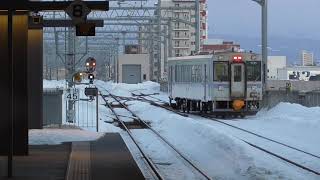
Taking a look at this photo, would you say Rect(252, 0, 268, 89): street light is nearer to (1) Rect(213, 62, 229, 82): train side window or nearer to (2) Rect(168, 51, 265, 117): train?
(2) Rect(168, 51, 265, 117): train

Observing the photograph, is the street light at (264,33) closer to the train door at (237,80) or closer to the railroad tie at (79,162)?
the train door at (237,80)

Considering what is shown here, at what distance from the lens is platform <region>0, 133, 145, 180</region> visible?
512 inches

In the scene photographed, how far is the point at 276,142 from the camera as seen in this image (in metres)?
21.2

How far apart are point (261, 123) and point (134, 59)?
94490 mm

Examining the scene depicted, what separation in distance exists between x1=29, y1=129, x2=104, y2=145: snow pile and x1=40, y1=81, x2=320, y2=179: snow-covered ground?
0.10 m

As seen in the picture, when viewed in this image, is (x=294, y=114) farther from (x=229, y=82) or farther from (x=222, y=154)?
(x=222, y=154)

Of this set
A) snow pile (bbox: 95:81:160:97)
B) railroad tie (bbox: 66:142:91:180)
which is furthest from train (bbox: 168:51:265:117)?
snow pile (bbox: 95:81:160:97)

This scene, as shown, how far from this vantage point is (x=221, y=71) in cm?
3375

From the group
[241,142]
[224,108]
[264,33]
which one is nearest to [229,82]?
[224,108]

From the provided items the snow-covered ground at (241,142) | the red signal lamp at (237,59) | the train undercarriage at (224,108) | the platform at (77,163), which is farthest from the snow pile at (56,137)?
the red signal lamp at (237,59)

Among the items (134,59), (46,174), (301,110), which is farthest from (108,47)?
(46,174)

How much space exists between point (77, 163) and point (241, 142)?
6209 millimetres

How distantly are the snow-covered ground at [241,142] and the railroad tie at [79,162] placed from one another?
1979 mm

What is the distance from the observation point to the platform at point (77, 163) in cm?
→ 1300
